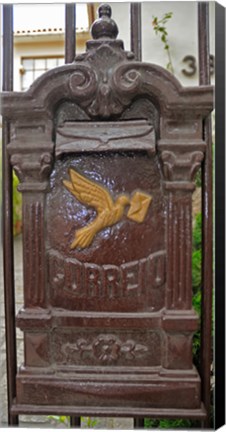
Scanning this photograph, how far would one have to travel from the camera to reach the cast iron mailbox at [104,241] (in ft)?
2.32

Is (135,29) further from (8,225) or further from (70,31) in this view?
(8,225)

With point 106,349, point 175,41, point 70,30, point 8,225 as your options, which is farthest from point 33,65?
point 106,349

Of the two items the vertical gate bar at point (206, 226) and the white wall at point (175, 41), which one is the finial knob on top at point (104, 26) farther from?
the white wall at point (175, 41)

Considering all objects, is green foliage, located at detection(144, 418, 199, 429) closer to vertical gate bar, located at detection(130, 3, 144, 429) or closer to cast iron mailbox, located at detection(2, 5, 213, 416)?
cast iron mailbox, located at detection(2, 5, 213, 416)

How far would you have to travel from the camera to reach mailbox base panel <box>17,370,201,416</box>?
0.74 m

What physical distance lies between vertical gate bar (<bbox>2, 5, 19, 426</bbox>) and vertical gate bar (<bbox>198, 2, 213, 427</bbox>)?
36cm

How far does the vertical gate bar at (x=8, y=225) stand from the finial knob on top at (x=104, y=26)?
0.17 m

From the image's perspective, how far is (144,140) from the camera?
2.31 feet

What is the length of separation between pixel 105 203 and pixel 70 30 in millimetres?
339

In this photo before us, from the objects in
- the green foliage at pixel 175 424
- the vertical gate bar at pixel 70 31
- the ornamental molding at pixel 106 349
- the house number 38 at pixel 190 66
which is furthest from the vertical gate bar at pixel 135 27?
the house number 38 at pixel 190 66

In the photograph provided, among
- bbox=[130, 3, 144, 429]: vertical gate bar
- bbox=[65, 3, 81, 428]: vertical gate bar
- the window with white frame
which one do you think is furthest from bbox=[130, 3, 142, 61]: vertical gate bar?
the window with white frame

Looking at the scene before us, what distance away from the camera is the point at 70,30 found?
0.76 metres

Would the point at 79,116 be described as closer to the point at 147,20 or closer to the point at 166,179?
the point at 166,179

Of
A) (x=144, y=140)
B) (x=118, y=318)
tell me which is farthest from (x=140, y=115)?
(x=118, y=318)
